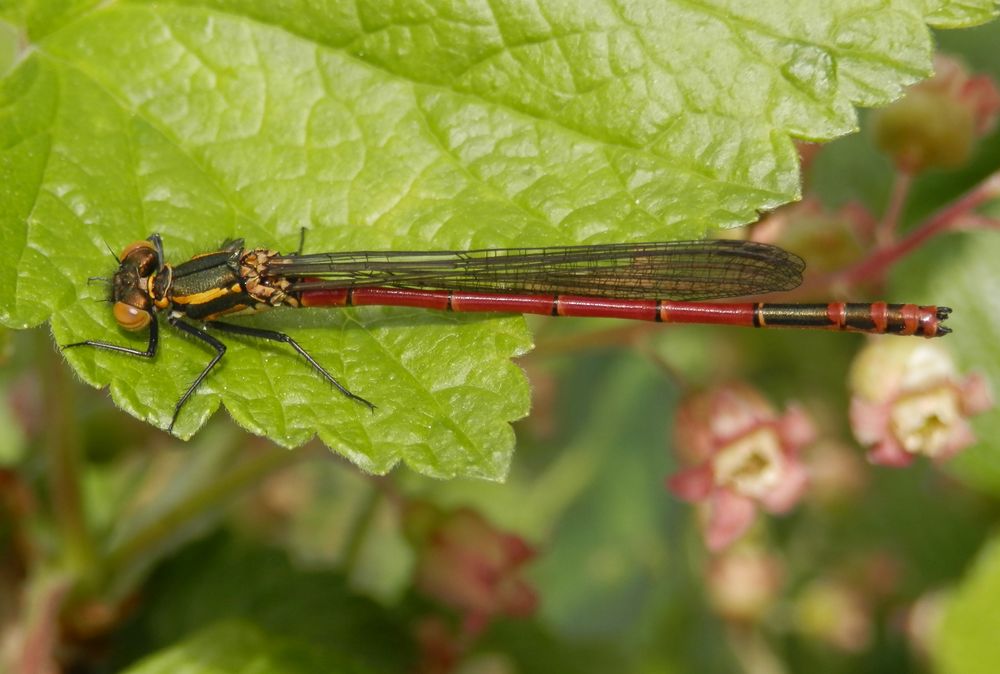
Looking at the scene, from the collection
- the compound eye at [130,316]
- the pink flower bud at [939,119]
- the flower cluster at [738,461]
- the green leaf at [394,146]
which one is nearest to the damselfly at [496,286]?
the compound eye at [130,316]

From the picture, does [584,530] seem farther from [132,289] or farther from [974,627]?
[132,289]

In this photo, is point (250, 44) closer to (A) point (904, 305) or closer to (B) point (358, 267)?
(B) point (358, 267)

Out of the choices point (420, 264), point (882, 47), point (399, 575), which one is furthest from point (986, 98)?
point (399, 575)

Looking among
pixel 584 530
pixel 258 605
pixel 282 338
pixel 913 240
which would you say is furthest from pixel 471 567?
pixel 584 530

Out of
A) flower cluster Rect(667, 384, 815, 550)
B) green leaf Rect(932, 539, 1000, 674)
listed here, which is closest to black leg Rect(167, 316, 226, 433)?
flower cluster Rect(667, 384, 815, 550)

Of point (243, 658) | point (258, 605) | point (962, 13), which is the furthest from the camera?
point (258, 605)
